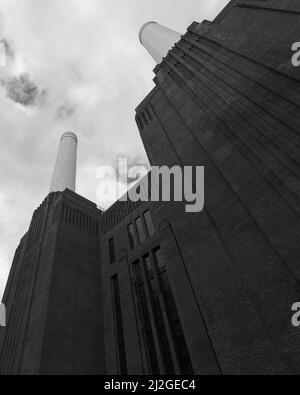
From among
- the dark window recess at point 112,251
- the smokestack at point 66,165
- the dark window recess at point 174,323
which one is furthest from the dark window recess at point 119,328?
→ the smokestack at point 66,165

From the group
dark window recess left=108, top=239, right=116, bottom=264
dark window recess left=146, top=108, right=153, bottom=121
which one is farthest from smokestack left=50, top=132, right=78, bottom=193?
dark window recess left=146, top=108, right=153, bottom=121

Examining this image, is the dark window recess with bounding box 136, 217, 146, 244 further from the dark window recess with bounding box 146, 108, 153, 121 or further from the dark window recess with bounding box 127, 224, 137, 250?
the dark window recess with bounding box 146, 108, 153, 121

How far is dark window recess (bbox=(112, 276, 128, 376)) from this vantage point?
21.0 meters

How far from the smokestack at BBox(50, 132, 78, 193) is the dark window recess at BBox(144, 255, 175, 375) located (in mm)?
26465

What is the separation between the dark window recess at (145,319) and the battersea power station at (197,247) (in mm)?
79

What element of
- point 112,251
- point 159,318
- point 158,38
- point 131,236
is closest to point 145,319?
point 159,318

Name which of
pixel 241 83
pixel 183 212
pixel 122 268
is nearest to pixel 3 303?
pixel 122 268

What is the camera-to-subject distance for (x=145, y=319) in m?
21.3

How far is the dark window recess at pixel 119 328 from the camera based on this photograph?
68.9 ft

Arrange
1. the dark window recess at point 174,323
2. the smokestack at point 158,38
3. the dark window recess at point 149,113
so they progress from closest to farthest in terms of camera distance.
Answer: the dark window recess at point 174,323, the dark window recess at point 149,113, the smokestack at point 158,38

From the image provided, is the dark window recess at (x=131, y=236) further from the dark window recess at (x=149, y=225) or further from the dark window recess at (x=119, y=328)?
the dark window recess at (x=119, y=328)

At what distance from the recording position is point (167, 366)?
18109 millimetres

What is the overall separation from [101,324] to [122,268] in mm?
4771
